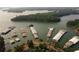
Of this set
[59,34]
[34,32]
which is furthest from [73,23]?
[34,32]

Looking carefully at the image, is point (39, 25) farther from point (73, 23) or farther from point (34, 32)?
point (73, 23)

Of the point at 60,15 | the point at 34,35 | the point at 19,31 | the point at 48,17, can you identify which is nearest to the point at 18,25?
the point at 19,31

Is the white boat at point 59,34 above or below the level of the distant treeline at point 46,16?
below

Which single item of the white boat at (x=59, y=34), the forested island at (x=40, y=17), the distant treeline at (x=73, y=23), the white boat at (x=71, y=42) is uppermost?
the forested island at (x=40, y=17)

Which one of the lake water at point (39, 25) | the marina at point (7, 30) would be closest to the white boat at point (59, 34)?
the lake water at point (39, 25)

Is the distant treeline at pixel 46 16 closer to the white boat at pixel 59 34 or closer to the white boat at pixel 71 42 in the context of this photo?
the white boat at pixel 59 34

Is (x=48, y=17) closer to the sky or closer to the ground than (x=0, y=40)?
closer to the sky

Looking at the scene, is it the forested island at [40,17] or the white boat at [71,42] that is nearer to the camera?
the white boat at [71,42]

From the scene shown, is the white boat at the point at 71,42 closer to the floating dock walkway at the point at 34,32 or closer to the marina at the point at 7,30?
the floating dock walkway at the point at 34,32

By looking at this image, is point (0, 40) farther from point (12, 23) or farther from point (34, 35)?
point (34, 35)

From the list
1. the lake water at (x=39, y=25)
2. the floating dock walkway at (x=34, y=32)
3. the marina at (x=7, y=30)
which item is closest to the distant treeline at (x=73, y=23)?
the lake water at (x=39, y=25)

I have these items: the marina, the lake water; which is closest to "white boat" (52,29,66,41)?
the lake water
